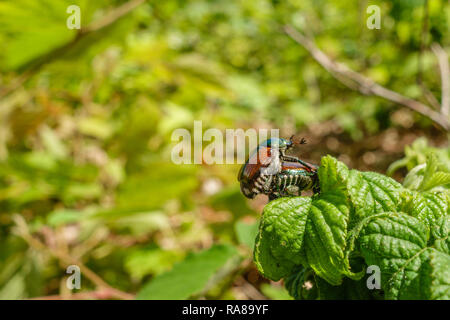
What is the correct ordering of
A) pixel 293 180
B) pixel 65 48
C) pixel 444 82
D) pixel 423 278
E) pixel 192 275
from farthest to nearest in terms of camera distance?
pixel 65 48 < pixel 444 82 < pixel 192 275 < pixel 293 180 < pixel 423 278

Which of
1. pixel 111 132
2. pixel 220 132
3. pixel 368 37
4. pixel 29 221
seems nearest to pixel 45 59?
pixel 111 132

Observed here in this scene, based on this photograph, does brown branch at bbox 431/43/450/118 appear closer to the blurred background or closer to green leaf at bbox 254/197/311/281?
the blurred background

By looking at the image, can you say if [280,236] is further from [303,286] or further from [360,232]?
[303,286]

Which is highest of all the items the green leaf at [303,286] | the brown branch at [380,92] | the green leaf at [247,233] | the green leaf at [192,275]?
the brown branch at [380,92]

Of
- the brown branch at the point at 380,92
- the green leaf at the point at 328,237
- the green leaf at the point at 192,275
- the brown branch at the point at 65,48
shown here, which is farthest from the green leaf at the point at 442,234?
the brown branch at the point at 65,48

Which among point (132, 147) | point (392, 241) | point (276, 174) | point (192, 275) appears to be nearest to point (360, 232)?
point (392, 241)

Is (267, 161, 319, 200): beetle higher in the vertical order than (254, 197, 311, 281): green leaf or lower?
higher

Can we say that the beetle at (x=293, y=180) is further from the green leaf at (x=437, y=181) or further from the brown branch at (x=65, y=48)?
the brown branch at (x=65, y=48)

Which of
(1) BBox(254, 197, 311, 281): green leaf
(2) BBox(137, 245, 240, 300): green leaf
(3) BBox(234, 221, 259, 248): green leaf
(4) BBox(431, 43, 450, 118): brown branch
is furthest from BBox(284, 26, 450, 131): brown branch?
(1) BBox(254, 197, 311, 281): green leaf
